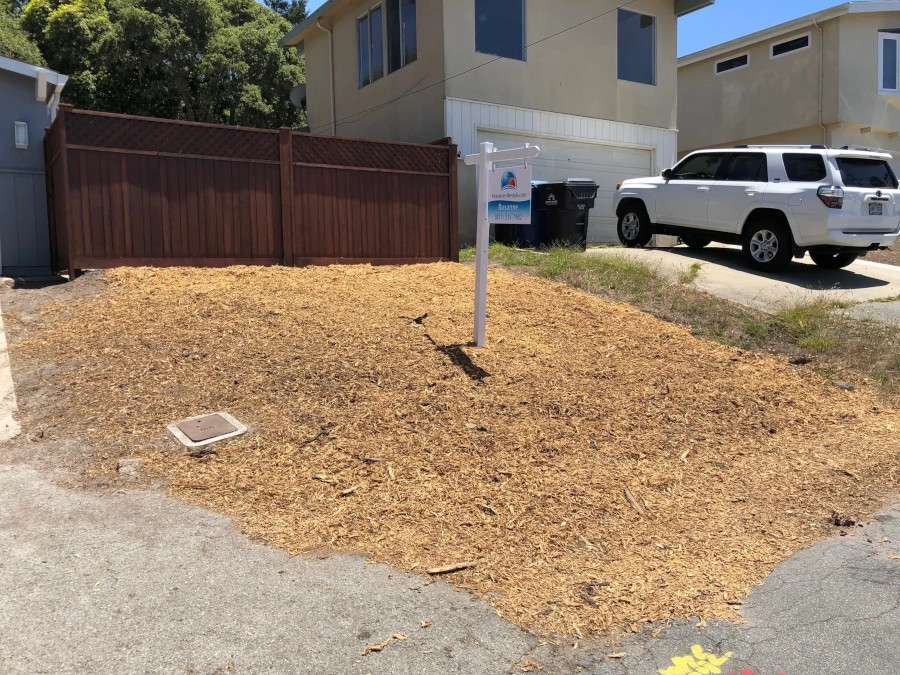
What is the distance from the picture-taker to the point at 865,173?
10.4 m

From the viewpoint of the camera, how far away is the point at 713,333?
7.97m

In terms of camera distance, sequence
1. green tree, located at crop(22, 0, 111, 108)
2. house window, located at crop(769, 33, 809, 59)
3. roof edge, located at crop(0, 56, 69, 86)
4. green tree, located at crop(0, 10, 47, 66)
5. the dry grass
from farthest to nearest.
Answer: green tree, located at crop(22, 0, 111, 108)
green tree, located at crop(0, 10, 47, 66)
house window, located at crop(769, 33, 809, 59)
roof edge, located at crop(0, 56, 69, 86)
the dry grass

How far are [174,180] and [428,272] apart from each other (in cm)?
340

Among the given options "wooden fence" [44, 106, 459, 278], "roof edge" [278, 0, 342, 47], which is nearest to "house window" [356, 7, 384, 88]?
"roof edge" [278, 0, 342, 47]

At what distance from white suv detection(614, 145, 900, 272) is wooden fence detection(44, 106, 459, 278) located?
161 inches

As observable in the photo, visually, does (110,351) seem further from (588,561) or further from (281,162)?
(588,561)

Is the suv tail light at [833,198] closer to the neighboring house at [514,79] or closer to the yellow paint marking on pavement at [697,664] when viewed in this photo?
the neighboring house at [514,79]

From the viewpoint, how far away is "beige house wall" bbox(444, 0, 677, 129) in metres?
13.4

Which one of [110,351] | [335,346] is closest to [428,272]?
[335,346]

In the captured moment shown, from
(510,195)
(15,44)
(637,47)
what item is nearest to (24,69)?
(510,195)

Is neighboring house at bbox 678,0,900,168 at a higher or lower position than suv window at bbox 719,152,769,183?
higher

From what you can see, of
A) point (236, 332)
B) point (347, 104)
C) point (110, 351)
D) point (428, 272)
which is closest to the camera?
point (110, 351)

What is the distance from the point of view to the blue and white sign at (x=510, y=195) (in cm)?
630

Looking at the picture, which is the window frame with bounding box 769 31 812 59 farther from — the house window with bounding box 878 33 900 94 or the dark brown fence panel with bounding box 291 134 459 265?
the dark brown fence panel with bounding box 291 134 459 265
